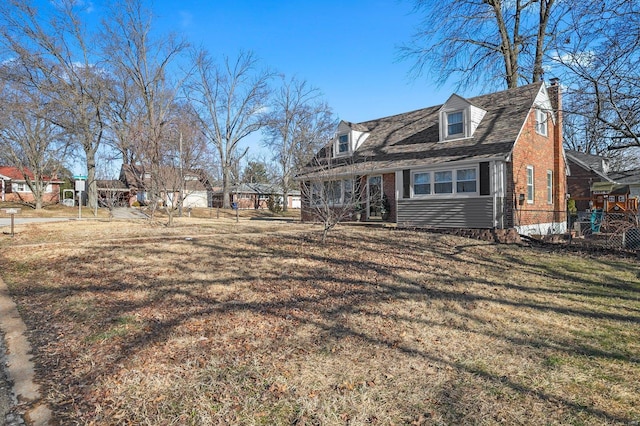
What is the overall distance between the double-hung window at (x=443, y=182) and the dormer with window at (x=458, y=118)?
70.5 inches

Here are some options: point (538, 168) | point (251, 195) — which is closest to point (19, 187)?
point (251, 195)

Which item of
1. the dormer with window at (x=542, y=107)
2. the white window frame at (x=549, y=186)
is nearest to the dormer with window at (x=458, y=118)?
the dormer with window at (x=542, y=107)

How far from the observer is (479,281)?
7508 mm

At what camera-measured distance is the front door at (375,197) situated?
1740 cm

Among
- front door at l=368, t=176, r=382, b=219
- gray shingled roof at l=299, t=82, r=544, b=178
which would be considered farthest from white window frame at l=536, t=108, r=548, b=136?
front door at l=368, t=176, r=382, b=219

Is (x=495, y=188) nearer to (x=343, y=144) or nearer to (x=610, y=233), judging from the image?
(x=610, y=233)

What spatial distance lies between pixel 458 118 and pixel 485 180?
3406mm

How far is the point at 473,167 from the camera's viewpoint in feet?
46.9

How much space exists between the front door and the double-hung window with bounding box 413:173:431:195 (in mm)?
1757

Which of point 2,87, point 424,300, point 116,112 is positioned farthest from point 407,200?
point 2,87

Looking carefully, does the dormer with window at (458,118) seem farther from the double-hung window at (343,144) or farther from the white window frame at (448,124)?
the double-hung window at (343,144)

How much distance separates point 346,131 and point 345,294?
1488cm

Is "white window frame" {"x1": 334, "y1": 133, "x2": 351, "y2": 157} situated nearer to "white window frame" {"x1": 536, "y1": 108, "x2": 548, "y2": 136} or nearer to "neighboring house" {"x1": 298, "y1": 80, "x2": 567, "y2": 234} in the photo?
"neighboring house" {"x1": 298, "y1": 80, "x2": 567, "y2": 234}

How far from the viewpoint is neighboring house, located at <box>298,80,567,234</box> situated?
1383 centimetres
